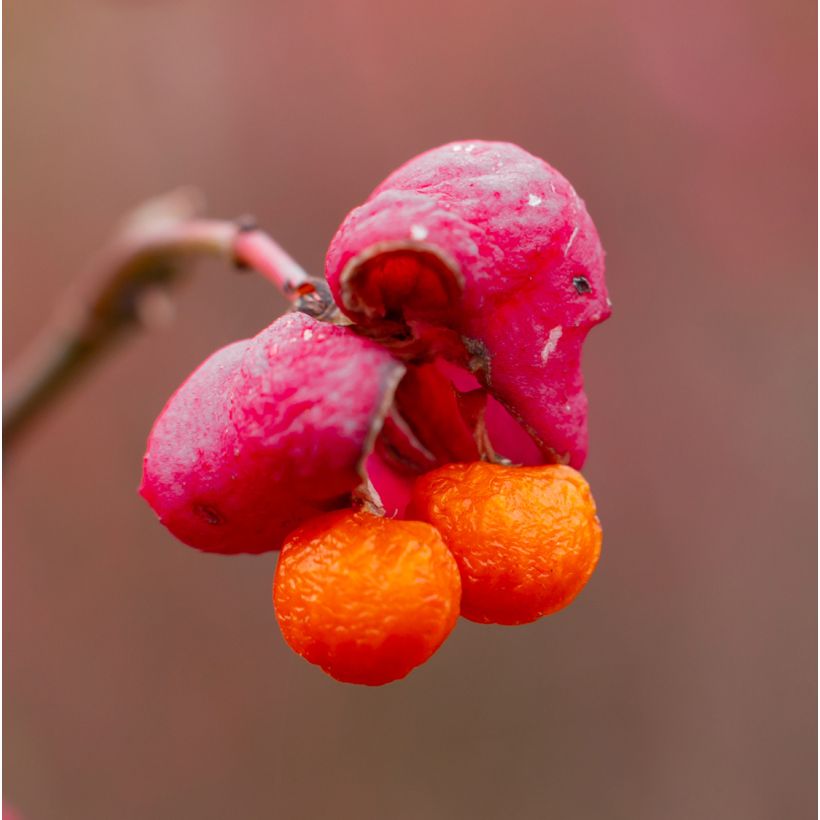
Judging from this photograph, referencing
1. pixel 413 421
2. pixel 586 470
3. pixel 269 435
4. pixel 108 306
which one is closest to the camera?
pixel 269 435

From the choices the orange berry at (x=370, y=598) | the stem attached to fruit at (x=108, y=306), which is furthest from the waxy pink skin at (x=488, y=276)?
the stem attached to fruit at (x=108, y=306)

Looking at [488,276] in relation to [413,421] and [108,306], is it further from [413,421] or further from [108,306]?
[108,306]

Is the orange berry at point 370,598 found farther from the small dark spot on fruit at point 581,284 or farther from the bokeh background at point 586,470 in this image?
the bokeh background at point 586,470

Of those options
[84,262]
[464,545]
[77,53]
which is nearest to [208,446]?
[464,545]

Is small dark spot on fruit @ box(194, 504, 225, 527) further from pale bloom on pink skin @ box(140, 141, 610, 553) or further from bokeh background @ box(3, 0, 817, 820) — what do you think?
bokeh background @ box(3, 0, 817, 820)

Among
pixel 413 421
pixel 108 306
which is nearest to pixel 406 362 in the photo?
pixel 413 421

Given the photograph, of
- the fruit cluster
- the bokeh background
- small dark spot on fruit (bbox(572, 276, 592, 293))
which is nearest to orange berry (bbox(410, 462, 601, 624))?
the fruit cluster

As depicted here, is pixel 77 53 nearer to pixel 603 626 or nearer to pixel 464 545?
pixel 603 626
